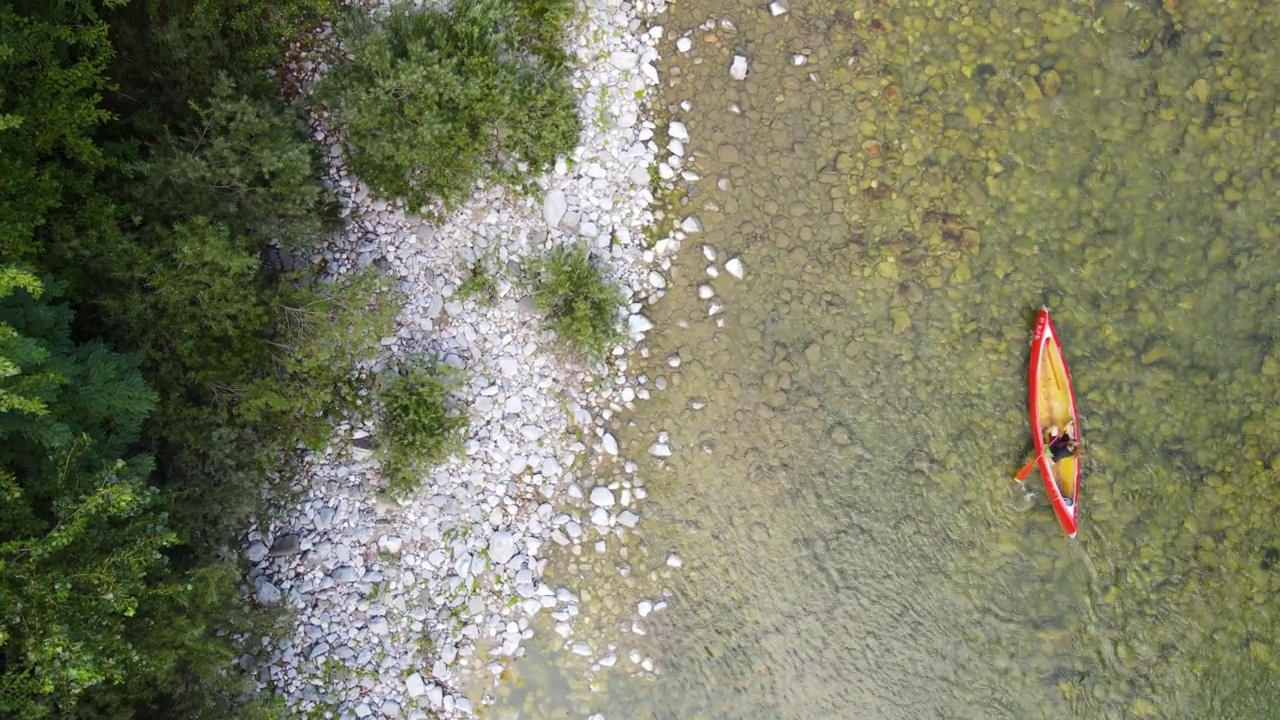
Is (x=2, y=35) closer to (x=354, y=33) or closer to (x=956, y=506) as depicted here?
(x=354, y=33)

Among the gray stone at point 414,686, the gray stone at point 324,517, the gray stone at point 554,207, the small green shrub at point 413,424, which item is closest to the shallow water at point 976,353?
the gray stone at point 554,207

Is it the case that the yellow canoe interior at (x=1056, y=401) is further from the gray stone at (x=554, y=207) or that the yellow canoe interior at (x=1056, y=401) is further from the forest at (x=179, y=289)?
the forest at (x=179, y=289)

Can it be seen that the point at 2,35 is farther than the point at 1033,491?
No

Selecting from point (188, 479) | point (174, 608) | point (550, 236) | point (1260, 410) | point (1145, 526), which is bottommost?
point (1145, 526)

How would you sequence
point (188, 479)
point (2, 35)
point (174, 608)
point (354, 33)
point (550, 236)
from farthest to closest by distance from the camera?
point (550, 236) < point (354, 33) < point (188, 479) < point (174, 608) < point (2, 35)

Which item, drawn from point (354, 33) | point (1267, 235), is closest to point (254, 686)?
point (354, 33)

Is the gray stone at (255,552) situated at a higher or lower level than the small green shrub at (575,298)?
lower

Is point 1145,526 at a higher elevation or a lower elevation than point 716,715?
higher
